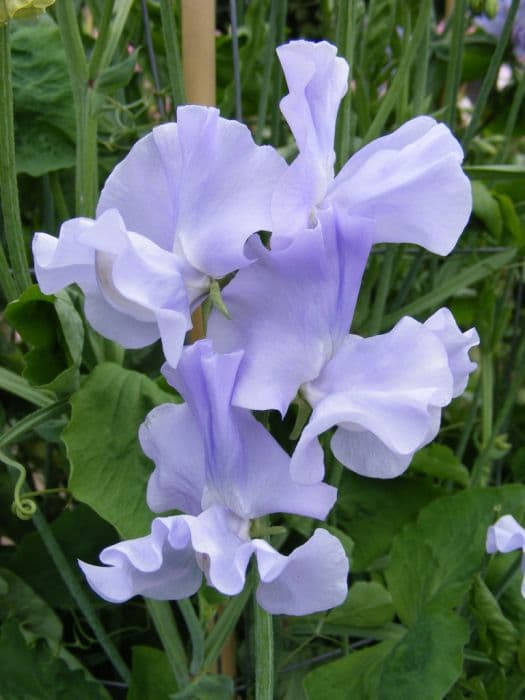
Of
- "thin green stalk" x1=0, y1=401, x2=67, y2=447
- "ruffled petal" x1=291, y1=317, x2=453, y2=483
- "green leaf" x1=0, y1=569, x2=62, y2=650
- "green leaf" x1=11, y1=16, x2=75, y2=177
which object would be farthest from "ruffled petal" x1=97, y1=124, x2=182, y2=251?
"green leaf" x1=0, y1=569, x2=62, y2=650

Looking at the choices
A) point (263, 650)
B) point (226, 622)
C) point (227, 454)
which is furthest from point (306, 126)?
point (226, 622)

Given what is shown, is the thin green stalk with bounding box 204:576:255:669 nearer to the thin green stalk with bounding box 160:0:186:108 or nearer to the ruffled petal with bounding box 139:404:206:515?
the ruffled petal with bounding box 139:404:206:515

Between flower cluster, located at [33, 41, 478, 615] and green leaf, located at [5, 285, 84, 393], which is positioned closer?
flower cluster, located at [33, 41, 478, 615]

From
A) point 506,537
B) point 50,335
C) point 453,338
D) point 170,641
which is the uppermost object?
point 453,338

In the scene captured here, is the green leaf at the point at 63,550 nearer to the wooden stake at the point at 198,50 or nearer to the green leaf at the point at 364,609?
the green leaf at the point at 364,609

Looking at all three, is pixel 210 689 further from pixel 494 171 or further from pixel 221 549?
pixel 494 171

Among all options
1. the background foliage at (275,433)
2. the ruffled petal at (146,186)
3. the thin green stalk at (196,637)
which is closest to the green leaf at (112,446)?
the background foliage at (275,433)
